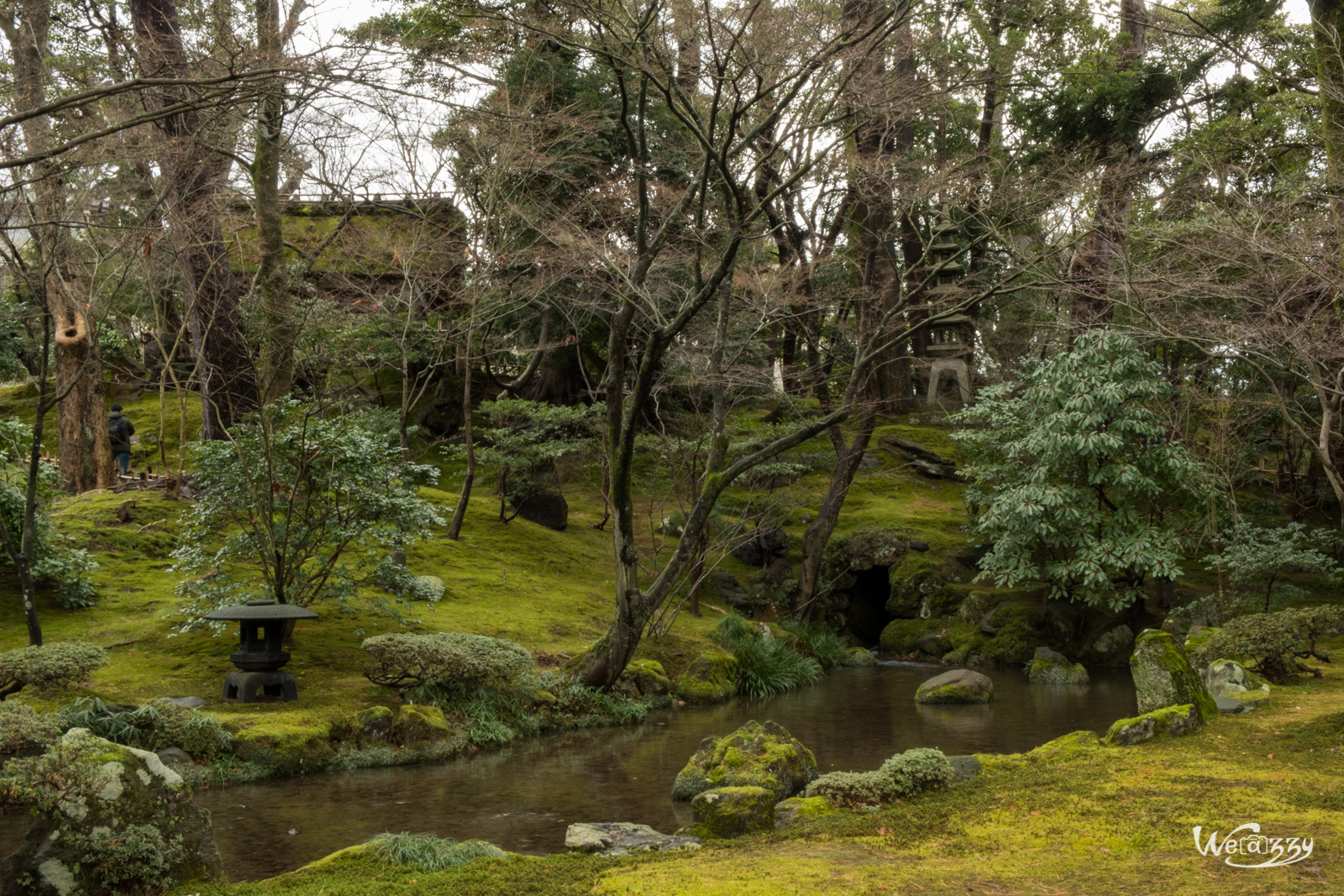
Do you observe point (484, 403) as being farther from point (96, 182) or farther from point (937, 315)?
point (937, 315)

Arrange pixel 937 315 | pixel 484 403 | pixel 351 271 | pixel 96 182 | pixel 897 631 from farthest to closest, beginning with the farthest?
pixel 351 271 → pixel 897 631 → pixel 484 403 → pixel 96 182 → pixel 937 315

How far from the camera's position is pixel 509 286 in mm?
17297

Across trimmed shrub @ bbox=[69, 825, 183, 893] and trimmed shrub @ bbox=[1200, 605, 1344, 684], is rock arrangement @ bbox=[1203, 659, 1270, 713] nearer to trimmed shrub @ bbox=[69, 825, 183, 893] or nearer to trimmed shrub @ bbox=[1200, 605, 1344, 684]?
trimmed shrub @ bbox=[1200, 605, 1344, 684]

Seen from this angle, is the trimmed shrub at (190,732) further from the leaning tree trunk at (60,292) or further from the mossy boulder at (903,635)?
the mossy boulder at (903,635)

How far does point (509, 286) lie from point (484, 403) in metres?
2.37

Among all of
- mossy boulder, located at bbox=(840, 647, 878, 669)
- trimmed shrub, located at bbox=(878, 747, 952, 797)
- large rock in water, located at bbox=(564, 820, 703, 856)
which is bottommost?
mossy boulder, located at bbox=(840, 647, 878, 669)

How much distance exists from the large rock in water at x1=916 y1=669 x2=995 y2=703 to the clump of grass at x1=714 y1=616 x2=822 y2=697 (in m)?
2.01

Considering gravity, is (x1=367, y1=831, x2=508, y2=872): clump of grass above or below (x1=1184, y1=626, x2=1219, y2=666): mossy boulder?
above

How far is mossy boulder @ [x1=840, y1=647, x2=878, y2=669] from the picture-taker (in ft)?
55.1

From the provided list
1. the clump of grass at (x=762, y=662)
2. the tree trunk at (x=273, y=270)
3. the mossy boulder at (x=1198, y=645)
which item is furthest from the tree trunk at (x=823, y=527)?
the tree trunk at (x=273, y=270)

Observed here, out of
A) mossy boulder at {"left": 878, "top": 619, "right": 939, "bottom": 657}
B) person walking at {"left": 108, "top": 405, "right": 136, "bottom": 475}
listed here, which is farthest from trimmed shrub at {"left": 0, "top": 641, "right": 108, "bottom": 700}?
mossy boulder at {"left": 878, "top": 619, "right": 939, "bottom": 657}

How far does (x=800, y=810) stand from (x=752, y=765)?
1.43 meters

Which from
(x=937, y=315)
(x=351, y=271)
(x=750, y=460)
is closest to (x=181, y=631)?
(x=750, y=460)

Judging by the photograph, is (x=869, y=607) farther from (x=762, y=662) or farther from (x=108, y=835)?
(x=108, y=835)
